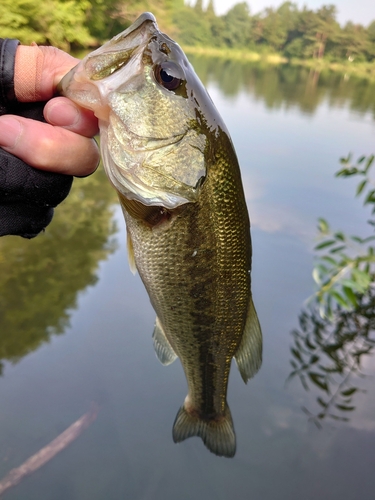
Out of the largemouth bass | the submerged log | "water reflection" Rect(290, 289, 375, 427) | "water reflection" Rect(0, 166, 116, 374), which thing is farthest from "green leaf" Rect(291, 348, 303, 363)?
the largemouth bass

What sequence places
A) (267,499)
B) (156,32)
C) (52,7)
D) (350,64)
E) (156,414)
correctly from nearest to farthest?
(156,32) < (267,499) < (156,414) < (52,7) < (350,64)

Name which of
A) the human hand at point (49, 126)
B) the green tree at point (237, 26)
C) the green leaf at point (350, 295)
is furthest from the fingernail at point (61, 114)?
the green tree at point (237, 26)

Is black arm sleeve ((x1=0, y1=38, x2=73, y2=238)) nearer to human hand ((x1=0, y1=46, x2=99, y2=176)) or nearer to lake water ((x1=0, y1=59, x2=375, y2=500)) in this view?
human hand ((x1=0, y1=46, x2=99, y2=176))

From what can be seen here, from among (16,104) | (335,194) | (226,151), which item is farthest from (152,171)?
(335,194)

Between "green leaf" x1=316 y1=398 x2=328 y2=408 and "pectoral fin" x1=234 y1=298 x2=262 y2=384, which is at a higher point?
"pectoral fin" x1=234 y1=298 x2=262 y2=384

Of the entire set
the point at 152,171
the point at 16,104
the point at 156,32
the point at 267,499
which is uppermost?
the point at 156,32

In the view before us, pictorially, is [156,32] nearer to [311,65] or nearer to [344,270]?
[344,270]

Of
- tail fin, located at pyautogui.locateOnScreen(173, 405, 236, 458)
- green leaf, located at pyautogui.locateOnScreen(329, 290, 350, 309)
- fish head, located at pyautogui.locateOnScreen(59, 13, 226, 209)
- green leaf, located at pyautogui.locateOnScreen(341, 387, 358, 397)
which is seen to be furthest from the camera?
green leaf, located at pyautogui.locateOnScreen(341, 387, 358, 397)
